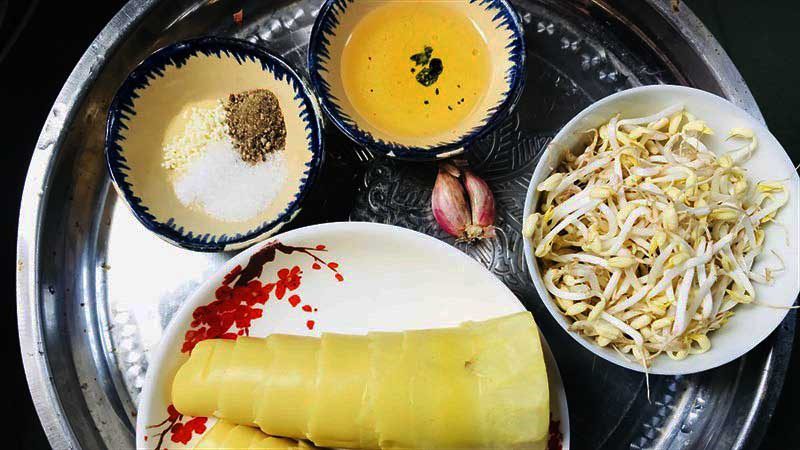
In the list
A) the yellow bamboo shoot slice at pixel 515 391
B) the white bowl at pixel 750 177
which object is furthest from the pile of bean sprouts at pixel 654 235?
the yellow bamboo shoot slice at pixel 515 391

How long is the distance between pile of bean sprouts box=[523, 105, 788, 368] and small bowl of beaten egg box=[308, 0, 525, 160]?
33cm

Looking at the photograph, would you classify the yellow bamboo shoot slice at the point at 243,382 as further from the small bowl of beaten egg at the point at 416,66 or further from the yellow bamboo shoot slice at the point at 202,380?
the small bowl of beaten egg at the point at 416,66

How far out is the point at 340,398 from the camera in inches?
57.3

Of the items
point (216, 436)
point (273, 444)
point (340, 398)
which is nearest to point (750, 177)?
point (340, 398)

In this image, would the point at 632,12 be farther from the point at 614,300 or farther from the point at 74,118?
the point at 74,118

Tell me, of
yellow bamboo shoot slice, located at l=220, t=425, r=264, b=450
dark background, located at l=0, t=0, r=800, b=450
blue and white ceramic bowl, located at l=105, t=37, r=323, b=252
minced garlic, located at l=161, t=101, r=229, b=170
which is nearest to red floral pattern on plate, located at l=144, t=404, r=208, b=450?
yellow bamboo shoot slice, located at l=220, t=425, r=264, b=450

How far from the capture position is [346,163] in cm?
181

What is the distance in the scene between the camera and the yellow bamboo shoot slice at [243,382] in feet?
4.93

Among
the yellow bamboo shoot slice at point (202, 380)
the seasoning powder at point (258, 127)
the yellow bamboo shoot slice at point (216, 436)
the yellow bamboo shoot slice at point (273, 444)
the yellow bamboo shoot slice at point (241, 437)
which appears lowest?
the yellow bamboo shoot slice at point (273, 444)

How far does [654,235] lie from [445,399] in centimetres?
65

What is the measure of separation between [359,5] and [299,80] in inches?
11.6

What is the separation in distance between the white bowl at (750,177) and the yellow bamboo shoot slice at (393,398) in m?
0.39

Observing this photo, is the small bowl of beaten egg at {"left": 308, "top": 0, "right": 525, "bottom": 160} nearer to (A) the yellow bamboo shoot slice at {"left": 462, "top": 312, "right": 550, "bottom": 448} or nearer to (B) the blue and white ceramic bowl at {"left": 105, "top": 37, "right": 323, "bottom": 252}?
(B) the blue and white ceramic bowl at {"left": 105, "top": 37, "right": 323, "bottom": 252}

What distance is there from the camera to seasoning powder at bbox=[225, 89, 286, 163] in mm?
1780
